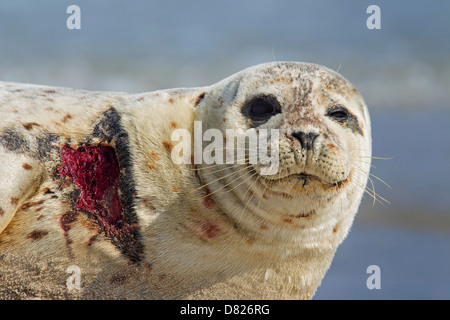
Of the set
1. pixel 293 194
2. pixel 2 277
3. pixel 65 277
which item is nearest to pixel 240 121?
pixel 293 194

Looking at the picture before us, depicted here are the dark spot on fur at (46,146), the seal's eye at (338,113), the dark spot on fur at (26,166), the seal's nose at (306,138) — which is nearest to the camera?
the seal's nose at (306,138)

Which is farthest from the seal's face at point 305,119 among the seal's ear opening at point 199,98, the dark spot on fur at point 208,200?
the dark spot on fur at point 208,200

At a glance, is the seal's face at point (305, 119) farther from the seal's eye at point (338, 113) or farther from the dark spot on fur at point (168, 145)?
the dark spot on fur at point (168, 145)

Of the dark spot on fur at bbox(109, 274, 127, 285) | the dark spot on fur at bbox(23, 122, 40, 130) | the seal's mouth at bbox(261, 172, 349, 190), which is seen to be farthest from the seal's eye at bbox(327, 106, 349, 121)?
the dark spot on fur at bbox(23, 122, 40, 130)

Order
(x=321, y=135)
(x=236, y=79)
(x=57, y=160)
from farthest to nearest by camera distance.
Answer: (x=236, y=79), (x=57, y=160), (x=321, y=135)

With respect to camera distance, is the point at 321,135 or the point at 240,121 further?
the point at 240,121

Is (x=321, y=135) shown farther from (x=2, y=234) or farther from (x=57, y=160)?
(x=2, y=234)

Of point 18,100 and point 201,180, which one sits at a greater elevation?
point 18,100
